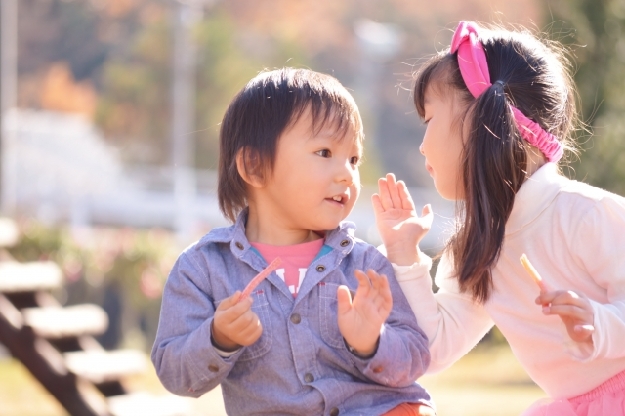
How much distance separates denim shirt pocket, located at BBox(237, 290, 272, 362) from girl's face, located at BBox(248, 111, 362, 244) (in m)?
0.25

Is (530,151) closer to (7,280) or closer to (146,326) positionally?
(7,280)

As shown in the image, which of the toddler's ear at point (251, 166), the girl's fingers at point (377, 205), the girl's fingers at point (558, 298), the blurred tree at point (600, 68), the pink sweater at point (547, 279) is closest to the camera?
the girl's fingers at point (558, 298)

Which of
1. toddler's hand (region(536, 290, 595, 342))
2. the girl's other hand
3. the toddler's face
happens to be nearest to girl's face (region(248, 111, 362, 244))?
the toddler's face

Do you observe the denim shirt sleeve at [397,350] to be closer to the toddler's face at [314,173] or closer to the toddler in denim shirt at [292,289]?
the toddler in denim shirt at [292,289]

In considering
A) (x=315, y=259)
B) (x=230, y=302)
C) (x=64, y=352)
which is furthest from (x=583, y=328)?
(x=64, y=352)

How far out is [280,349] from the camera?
7.98ft

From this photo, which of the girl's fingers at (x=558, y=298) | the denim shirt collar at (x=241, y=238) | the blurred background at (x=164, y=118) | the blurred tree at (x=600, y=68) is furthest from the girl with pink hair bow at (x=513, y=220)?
the blurred tree at (x=600, y=68)

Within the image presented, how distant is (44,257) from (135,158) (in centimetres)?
1904

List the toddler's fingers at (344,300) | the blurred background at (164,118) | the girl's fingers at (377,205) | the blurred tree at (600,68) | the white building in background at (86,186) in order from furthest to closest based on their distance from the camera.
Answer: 1. the white building in background at (86,186)
2. the blurred background at (164,118)
3. the blurred tree at (600,68)
4. the girl's fingers at (377,205)
5. the toddler's fingers at (344,300)

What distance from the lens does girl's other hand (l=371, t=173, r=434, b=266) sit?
2.71 metres

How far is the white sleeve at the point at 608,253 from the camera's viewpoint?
2340 millimetres

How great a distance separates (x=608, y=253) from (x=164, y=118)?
2660cm

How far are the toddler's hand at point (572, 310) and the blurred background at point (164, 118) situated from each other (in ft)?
16.9

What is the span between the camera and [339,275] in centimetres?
255
